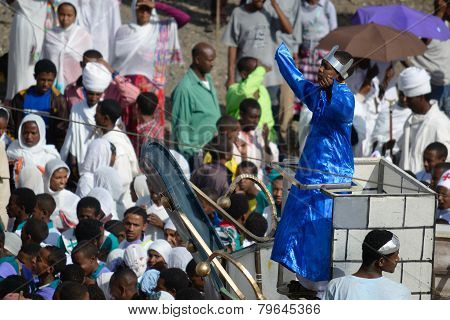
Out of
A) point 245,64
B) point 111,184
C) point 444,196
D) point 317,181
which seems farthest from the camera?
point 245,64

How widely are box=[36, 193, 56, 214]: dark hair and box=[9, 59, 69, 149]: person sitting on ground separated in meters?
1.64

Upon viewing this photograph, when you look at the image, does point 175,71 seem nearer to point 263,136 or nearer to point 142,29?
point 142,29

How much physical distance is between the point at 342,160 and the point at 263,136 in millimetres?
4688

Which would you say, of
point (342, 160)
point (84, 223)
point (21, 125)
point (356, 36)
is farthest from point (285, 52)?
point (356, 36)

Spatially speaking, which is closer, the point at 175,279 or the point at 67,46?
the point at 175,279

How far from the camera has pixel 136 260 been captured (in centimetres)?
934

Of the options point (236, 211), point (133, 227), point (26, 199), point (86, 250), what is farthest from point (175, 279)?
point (26, 199)

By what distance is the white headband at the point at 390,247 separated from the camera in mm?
6652

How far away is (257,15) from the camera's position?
43.9ft

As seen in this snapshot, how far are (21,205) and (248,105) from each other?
103 inches

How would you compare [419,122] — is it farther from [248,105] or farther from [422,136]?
[248,105]

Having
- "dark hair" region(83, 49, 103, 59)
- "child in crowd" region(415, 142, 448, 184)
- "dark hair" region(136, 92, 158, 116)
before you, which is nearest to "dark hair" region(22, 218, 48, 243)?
"dark hair" region(136, 92, 158, 116)

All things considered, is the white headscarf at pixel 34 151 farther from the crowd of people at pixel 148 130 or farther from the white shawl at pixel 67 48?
the white shawl at pixel 67 48

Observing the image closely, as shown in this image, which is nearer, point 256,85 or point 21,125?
point 21,125
